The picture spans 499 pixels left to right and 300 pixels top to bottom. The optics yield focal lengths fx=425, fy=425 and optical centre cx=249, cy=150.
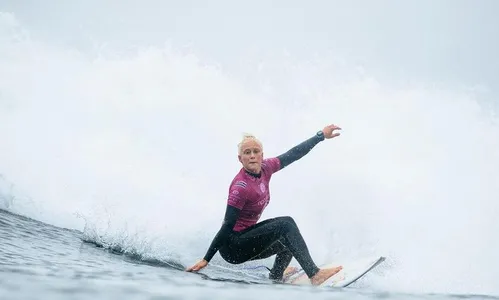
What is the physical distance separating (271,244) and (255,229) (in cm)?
22

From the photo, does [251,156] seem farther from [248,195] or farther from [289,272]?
[289,272]

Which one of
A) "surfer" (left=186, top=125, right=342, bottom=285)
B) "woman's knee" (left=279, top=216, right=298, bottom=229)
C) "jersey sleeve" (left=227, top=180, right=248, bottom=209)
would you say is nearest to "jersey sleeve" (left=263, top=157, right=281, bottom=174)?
"surfer" (left=186, top=125, right=342, bottom=285)

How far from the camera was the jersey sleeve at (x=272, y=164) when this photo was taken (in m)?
4.44

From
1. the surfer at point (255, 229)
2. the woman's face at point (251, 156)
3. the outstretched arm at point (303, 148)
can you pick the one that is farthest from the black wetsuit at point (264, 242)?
the outstretched arm at point (303, 148)

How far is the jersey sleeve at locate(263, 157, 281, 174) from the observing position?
444cm

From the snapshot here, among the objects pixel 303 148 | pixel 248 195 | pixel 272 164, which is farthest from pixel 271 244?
pixel 303 148

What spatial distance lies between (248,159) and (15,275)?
9.13ft

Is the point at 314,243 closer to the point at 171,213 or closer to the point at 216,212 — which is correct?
the point at 216,212

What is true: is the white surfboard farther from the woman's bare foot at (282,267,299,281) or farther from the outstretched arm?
the outstretched arm

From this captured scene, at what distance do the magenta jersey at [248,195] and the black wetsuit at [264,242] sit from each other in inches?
3.2

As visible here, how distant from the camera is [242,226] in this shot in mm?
4172

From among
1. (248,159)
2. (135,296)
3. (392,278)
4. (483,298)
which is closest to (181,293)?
(135,296)

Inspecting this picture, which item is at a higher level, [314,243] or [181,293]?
[314,243]

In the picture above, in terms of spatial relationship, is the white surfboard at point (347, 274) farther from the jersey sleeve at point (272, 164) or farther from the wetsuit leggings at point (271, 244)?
the jersey sleeve at point (272, 164)
